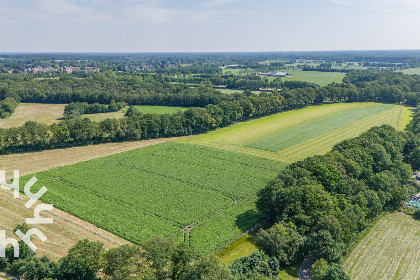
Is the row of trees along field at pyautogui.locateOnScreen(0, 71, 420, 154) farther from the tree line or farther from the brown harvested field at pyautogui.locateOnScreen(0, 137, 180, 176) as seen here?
the tree line

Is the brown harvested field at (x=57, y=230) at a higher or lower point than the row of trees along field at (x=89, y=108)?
lower

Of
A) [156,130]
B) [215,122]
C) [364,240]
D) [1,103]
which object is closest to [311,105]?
[215,122]

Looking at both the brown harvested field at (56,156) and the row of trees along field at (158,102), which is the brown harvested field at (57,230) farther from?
the row of trees along field at (158,102)

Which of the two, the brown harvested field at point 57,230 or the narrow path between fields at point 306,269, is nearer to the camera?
the narrow path between fields at point 306,269

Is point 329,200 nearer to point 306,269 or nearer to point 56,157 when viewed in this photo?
point 306,269

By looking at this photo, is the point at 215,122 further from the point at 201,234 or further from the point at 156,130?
the point at 201,234


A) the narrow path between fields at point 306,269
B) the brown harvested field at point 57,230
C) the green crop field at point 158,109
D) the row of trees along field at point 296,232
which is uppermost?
the green crop field at point 158,109

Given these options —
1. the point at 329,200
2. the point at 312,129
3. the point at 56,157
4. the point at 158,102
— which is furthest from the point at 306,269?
the point at 158,102

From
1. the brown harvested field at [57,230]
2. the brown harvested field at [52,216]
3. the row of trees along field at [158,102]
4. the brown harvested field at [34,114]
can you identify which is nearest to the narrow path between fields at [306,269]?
the brown harvested field at [57,230]
